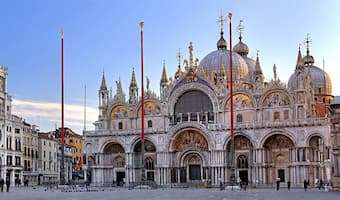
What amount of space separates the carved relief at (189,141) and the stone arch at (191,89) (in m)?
3.68

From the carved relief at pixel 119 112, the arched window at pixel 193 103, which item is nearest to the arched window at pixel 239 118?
the arched window at pixel 193 103

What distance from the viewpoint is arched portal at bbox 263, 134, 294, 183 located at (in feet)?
217

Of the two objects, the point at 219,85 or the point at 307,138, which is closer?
the point at 307,138

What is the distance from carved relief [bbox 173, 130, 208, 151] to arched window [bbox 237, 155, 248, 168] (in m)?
4.16

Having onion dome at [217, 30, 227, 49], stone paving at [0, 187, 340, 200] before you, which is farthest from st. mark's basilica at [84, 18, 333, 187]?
stone paving at [0, 187, 340, 200]

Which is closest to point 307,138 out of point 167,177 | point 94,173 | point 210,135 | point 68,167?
point 210,135

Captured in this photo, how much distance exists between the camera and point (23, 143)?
8319 cm

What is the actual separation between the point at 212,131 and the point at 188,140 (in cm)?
413

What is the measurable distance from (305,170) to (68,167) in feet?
160

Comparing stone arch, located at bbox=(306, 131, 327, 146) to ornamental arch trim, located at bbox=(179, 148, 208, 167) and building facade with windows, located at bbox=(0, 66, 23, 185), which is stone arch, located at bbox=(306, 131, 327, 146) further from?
building facade with windows, located at bbox=(0, 66, 23, 185)

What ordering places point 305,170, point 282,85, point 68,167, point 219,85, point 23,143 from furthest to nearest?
point 68,167 → point 23,143 → point 219,85 → point 282,85 → point 305,170

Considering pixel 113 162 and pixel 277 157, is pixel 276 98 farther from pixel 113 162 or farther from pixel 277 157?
pixel 113 162

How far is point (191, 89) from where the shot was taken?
72.8 metres

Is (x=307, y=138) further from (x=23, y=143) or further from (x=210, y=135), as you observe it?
(x=23, y=143)
